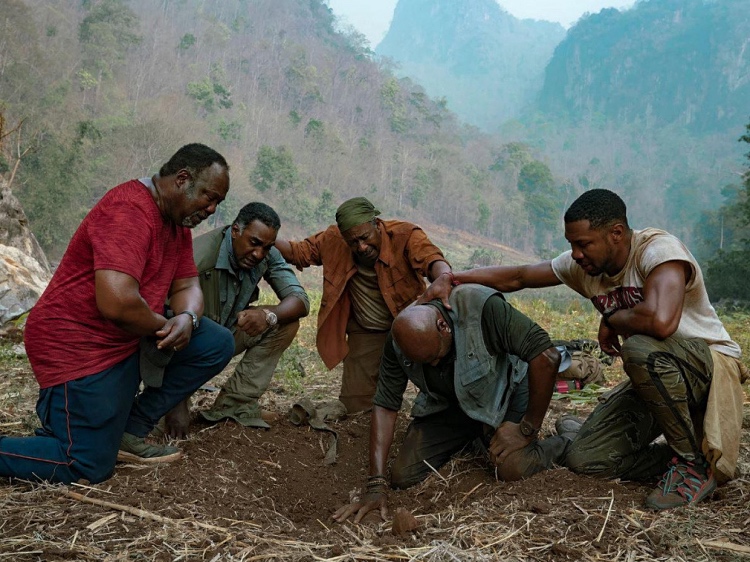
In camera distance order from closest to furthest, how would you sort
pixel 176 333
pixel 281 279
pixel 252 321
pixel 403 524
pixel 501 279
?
pixel 403 524 → pixel 176 333 → pixel 501 279 → pixel 252 321 → pixel 281 279

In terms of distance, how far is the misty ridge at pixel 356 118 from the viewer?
28.0 meters

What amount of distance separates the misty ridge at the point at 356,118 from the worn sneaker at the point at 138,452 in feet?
23.7

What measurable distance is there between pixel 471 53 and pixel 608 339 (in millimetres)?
122098

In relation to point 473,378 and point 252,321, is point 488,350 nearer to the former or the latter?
point 473,378

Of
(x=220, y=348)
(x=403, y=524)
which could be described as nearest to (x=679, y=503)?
(x=403, y=524)

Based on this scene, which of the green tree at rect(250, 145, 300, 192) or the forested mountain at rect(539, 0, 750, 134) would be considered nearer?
the green tree at rect(250, 145, 300, 192)

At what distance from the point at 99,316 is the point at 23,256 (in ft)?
17.9

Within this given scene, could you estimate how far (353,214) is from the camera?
3912 millimetres

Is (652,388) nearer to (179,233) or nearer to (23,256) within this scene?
(179,233)

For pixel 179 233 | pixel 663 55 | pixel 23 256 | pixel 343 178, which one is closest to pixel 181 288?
pixel 179 233

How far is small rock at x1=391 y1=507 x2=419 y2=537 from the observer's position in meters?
2.38

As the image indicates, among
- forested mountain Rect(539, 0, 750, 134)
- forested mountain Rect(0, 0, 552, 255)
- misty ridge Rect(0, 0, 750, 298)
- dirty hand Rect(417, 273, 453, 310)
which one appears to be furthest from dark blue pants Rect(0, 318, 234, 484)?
forested mountain Rect(539, 0, 750, 134)

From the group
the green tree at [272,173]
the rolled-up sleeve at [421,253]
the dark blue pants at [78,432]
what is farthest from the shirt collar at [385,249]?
the green tree at [272,173]

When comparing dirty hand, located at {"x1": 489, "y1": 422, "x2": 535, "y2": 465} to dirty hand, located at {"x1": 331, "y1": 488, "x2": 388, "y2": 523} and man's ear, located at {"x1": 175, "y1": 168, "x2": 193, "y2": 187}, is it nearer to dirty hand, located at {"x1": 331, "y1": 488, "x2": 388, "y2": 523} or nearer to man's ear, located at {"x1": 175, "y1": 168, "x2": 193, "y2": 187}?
dirty hand, located at {"x1": 331, "y1": 488, "x2": 388, "y2": 523}
